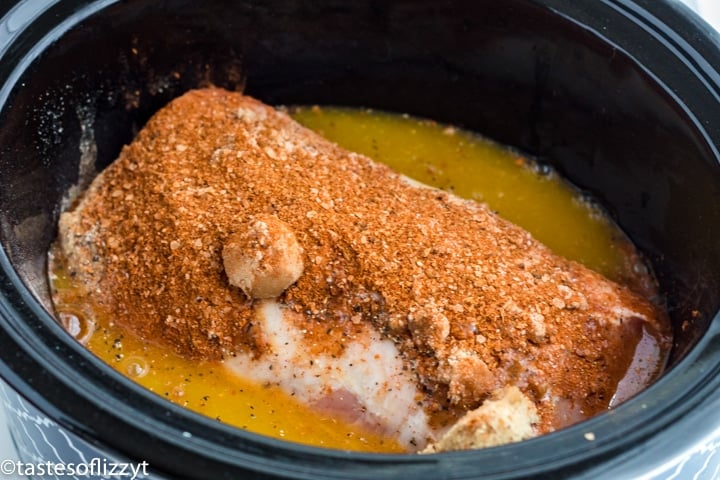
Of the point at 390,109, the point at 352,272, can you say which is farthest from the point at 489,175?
the point at 352,272

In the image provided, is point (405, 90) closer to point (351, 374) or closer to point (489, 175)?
point (489, 175)

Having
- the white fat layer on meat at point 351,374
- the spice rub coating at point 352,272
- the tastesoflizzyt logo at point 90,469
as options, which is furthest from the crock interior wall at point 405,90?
the white fat layer on meat at point 351,374

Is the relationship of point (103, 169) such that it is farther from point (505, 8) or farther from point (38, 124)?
point (505, 8)

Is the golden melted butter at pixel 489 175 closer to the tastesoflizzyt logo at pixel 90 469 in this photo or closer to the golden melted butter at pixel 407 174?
the golden melted butter at pixel 407 174

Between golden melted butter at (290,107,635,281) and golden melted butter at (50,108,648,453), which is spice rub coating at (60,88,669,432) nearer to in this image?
golden melted butter at (50,108,648,453)

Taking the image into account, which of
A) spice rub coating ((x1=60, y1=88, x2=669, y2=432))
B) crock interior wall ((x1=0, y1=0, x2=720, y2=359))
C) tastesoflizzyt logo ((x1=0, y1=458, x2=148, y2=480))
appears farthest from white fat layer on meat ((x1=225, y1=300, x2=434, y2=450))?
crock interior wall ((x1=0, y1=0, x2=720, y2=359))

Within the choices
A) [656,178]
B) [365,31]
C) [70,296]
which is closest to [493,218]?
[656,178]
